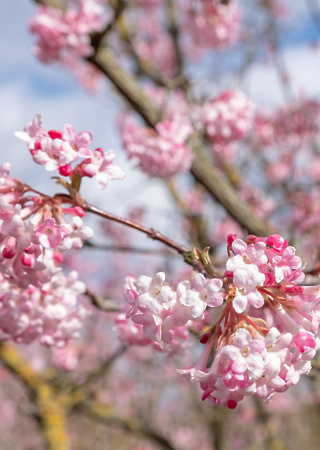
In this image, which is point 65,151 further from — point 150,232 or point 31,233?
point 150,232

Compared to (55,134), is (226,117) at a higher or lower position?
lower

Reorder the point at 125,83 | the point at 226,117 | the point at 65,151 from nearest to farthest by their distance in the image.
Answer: the point at 65,151 → the point at 125,83 → the point at 226,117

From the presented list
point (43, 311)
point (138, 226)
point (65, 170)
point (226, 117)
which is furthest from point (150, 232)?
point (226, 117)

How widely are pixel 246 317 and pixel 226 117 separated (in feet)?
8.48

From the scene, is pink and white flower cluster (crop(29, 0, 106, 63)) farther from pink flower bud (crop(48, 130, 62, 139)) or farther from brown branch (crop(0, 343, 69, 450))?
brown branch (crop(0, 343, 69, 450))

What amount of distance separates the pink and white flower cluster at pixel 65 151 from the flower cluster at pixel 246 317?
362mm

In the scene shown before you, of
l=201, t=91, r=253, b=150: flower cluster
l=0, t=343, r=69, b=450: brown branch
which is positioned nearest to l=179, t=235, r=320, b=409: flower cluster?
l=201, t=91, r=253, b=150: flower cluster

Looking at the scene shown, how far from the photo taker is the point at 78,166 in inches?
51.2

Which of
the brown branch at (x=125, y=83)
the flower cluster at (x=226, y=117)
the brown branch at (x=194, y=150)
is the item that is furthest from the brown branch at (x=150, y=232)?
the flower cluster at (x=226, y=117)

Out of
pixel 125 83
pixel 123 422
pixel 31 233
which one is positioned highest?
pixel 31 233

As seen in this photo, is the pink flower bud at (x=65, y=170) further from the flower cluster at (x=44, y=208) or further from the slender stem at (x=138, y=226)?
the slender stem at (x=138, y=226)

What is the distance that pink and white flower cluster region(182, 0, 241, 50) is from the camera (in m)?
4.57

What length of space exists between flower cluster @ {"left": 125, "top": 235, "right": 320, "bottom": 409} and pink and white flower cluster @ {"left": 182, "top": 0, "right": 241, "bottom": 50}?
4007mm

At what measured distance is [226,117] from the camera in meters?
3.48
